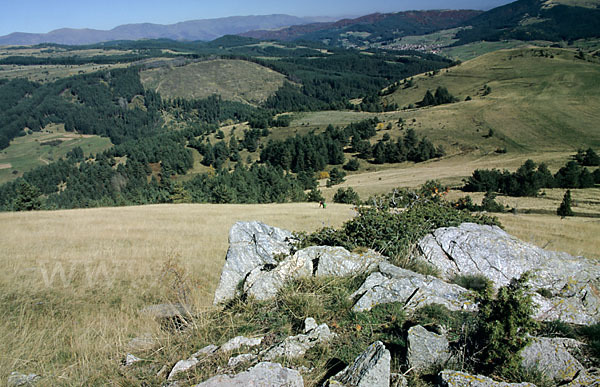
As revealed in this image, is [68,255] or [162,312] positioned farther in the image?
[68,255]

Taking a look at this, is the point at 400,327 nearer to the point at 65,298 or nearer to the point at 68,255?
the point at 65,298

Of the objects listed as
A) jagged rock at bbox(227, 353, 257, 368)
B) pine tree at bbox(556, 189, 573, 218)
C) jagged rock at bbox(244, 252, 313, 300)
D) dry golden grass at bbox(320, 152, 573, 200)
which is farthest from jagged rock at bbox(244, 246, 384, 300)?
dry golden grass at bbox(320, 152, 573, 200)

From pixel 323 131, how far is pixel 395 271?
11520 cm

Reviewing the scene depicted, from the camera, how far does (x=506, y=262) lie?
742 cm

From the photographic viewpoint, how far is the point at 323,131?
119m

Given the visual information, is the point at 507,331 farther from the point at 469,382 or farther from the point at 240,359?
the point at 240,359

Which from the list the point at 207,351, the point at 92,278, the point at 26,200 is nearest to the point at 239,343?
the point at 207,351

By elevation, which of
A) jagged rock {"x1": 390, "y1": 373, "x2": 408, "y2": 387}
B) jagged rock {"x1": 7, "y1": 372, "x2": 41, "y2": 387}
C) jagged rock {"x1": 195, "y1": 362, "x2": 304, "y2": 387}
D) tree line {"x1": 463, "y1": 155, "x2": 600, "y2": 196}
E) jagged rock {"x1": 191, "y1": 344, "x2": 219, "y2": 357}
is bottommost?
tree line {"x1": 463, "y1": 155, "x2": 600, "y2": 196}

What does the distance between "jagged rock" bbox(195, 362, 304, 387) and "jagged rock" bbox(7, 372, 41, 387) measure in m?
2.85

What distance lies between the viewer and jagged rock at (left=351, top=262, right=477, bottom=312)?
5.55 metres

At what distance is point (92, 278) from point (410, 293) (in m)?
11.5

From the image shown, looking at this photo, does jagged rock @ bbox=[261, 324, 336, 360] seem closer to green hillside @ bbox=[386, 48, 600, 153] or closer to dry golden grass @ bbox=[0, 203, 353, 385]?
dry golden grass @ bbox=[0, 203, 353, 385]

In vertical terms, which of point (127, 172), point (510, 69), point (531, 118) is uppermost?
point (510, 69)

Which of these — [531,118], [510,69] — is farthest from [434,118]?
[510,69]
